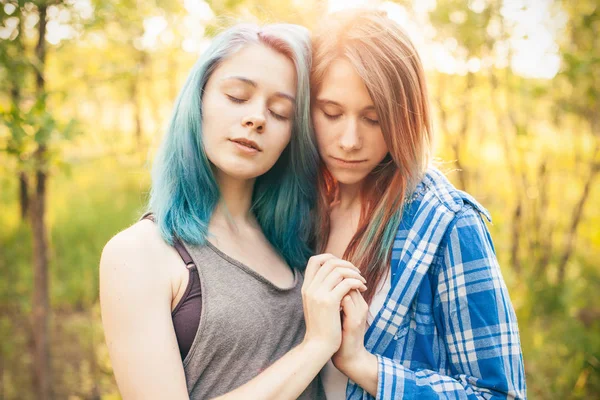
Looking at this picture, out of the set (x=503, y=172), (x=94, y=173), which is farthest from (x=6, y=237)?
(x=503, y=172)

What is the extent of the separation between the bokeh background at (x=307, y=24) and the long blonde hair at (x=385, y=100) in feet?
1.03

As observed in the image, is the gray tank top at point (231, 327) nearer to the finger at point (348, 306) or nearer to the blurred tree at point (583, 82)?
the finger at point (348, 306)

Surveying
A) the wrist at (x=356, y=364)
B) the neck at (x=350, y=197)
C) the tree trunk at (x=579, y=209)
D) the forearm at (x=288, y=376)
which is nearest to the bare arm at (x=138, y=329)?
the forearm at (x=288, y=376)

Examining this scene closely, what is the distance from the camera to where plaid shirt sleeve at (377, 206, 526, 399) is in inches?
53.0

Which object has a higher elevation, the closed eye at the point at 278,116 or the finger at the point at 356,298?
the closed eye at the point at 278,116

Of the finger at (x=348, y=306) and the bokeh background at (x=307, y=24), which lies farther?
the bokeh background at (x=307, y=24)

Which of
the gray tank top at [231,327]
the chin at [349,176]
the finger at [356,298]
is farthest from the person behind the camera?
the chin at [349,176]

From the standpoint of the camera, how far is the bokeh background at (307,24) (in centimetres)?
233

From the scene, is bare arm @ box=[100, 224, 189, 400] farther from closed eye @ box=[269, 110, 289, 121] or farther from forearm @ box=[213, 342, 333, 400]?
closed eye @ box=[269, 110, 289, 121]

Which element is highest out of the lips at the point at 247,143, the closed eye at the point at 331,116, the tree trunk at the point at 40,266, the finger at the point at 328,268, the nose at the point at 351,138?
the closed eye at the point at 331,116

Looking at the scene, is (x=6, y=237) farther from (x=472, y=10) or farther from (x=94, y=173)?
(x=472, y=10)

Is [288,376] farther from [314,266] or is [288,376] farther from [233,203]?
[233,203]

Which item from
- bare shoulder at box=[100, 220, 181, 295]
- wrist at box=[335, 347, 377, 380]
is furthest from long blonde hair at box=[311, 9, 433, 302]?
bare shoulder at box=[100, 220, 181, 295]

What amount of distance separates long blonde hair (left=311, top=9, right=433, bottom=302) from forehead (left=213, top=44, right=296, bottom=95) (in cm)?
12
